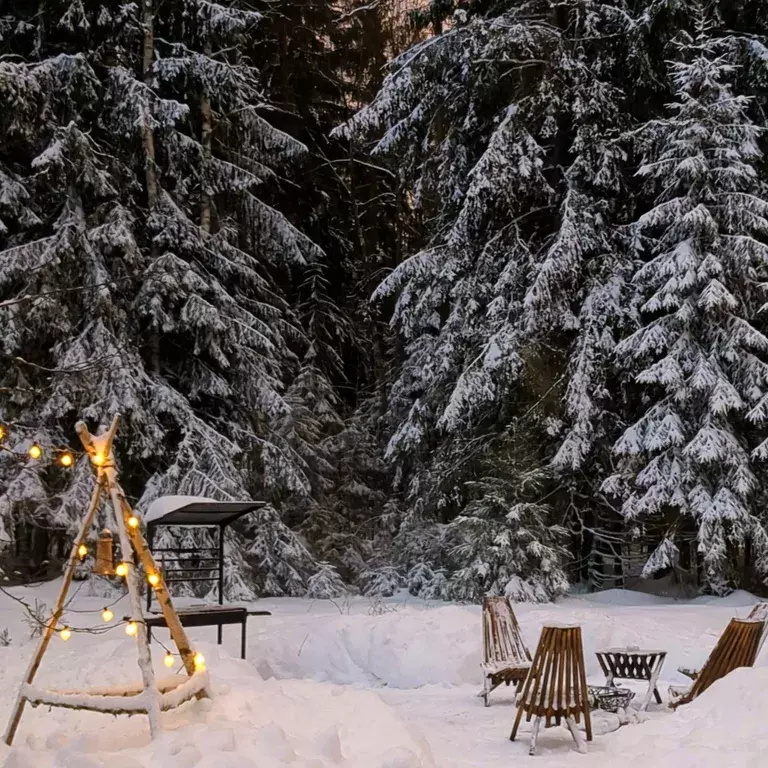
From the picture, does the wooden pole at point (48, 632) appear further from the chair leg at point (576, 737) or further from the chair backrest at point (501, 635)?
the chair backrest at point (501, 635)

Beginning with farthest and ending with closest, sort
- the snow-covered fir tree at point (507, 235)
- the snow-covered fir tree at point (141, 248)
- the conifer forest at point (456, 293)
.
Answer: the snow-covered fir tree at point (507, 235)
the snow-covered fir tree at point (141, 248)
the conifer forest at point (456, 293)

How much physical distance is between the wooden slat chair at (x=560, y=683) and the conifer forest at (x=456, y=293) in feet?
18.4

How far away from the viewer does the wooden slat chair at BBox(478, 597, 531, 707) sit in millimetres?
7430

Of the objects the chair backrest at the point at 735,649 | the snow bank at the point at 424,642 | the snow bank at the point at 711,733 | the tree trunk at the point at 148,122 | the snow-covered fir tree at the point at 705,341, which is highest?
the tree trunk at the point at 148,122

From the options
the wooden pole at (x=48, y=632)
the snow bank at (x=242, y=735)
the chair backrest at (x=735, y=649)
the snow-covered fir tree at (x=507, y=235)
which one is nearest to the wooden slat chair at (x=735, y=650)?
the chair backrest at (x=735, y=649)

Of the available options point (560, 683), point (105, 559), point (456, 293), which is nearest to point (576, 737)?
point (560, 683)

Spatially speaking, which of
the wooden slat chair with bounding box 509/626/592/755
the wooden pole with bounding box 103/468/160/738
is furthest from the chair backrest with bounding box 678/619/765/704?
the wooden pole with bounding box 103/468/160/738

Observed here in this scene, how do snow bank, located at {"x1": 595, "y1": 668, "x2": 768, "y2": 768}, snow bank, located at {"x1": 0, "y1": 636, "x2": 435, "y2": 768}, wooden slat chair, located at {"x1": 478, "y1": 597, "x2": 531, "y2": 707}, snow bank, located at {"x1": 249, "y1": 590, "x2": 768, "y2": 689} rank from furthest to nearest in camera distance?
snow bank, located at {"x1": 249, "y1": 590, "x2": 768, "y2": 689}
wooden slat chair, located at {"x1": 478, "y1": 597, "x2": 531, "y2": 707}
snow bank, located at {"x1": 595, "y1": 668, "x2": 768, "y2": 768}
snow bank, located at {"x1": 0, "y1": 636, "x2": 435, "y2": 768}

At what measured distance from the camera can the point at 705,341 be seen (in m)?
11.7

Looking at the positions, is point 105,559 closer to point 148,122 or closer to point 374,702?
point 374,702

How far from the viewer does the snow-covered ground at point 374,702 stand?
420cm

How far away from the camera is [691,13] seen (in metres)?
12.9

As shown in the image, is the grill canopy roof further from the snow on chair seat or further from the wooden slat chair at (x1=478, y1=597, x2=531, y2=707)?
the snow on chair seat

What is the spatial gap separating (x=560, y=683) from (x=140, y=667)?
2.83 meters
